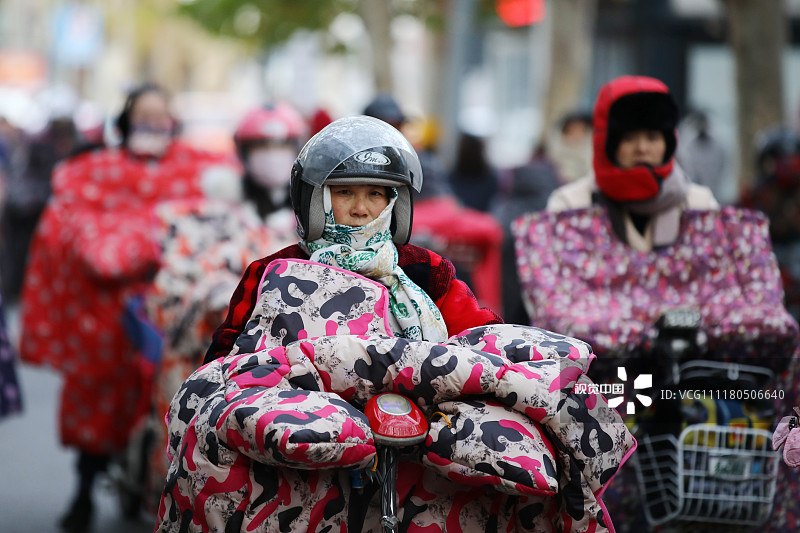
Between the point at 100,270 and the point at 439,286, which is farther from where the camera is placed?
the point at 100,270

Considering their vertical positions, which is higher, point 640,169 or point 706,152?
point 640,169

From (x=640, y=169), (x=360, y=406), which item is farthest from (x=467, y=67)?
(x=360, y=406)

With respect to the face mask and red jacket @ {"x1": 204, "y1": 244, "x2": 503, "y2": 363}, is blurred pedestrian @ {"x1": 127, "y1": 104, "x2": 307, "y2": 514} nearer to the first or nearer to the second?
the face mask

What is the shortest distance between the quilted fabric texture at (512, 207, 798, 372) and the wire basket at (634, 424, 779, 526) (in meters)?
0.34

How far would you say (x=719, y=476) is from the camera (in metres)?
4.44

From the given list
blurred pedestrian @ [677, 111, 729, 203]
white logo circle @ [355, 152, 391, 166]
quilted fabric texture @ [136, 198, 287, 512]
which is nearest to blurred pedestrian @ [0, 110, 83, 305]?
blurred pedestrian @ [677, 111, 729, 203]

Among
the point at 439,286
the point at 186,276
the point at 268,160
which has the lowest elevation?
the point at 186,276

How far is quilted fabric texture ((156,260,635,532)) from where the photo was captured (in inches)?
123

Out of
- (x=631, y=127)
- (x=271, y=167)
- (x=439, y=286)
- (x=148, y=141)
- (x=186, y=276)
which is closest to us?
(x=439, y=286)

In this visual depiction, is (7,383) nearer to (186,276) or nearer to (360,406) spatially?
(186,276)

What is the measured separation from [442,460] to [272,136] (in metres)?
4.03

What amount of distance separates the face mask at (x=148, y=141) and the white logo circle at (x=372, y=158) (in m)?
4.50

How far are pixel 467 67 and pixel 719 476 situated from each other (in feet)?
88.4

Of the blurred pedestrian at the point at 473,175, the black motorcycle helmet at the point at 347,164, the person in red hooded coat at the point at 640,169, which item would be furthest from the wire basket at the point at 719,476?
the blurred pedestrian at the point at 473,175
